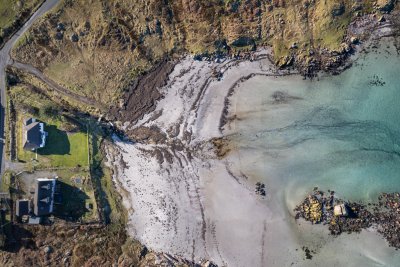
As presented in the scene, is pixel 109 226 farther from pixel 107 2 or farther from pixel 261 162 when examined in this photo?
pixel 107 2

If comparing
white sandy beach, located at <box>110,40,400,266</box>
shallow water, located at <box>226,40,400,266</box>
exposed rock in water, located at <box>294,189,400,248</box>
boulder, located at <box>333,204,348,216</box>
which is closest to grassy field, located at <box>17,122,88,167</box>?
white sandy beach, located at <box>110,40,400,266</box>

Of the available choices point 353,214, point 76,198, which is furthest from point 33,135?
point 353,214

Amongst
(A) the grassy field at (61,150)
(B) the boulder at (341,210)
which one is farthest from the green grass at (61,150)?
(B) the boulder at (341,210)

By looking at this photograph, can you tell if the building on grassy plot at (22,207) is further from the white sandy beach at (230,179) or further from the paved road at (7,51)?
the white sandy beach at (230,179)

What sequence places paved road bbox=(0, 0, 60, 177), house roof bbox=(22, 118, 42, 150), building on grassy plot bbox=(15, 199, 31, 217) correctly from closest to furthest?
house roof bbox=(22, 118, 42, 150) → building on grassy plot bbox=(15, 199, 31, 217) → paved road bbox=(0, 0, 60, 177)

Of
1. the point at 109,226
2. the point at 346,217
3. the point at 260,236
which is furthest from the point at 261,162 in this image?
the point at 109,226

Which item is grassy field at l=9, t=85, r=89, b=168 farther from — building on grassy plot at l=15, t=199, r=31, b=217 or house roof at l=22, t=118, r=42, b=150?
building on grassy plot at l=15, t=199, r=31, b=217
